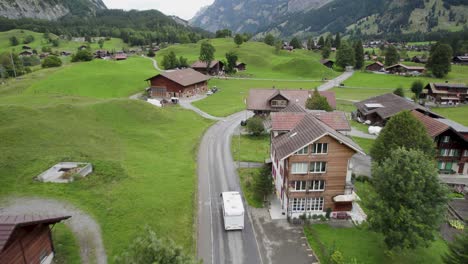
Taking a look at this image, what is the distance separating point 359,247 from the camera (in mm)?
31172

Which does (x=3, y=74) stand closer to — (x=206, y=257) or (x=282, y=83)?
(x=282, y=83)

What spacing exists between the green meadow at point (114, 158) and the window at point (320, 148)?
51.7 ft

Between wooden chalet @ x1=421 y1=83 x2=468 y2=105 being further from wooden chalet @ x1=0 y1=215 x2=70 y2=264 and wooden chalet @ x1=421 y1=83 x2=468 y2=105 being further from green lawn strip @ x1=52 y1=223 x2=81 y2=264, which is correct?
wooden chalet @ x1=0 y1=215 x2=70 y2=264

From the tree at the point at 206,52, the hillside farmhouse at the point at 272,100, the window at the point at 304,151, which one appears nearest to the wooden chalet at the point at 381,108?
the hillside farmhouse at the point at 272,100

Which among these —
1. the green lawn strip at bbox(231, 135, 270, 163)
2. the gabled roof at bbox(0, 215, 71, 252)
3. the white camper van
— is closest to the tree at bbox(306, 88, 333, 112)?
the green lawn strip at bbox(231, 135, 270, 163)

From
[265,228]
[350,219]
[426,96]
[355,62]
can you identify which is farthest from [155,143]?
[355,62]

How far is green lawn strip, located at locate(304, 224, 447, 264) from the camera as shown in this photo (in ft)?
97.4

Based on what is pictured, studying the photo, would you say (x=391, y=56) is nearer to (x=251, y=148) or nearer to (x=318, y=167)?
(x=251, y=148)

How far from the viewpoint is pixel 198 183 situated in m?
43.2

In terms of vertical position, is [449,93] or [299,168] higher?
[299,168]

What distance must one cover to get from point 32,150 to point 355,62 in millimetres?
155803

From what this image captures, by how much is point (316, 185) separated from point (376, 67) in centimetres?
14539

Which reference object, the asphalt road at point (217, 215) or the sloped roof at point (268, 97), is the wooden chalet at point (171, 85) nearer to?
the sloped roof at point (268, 97)

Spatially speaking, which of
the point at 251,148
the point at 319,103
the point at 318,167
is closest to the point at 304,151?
the point at 318,167
